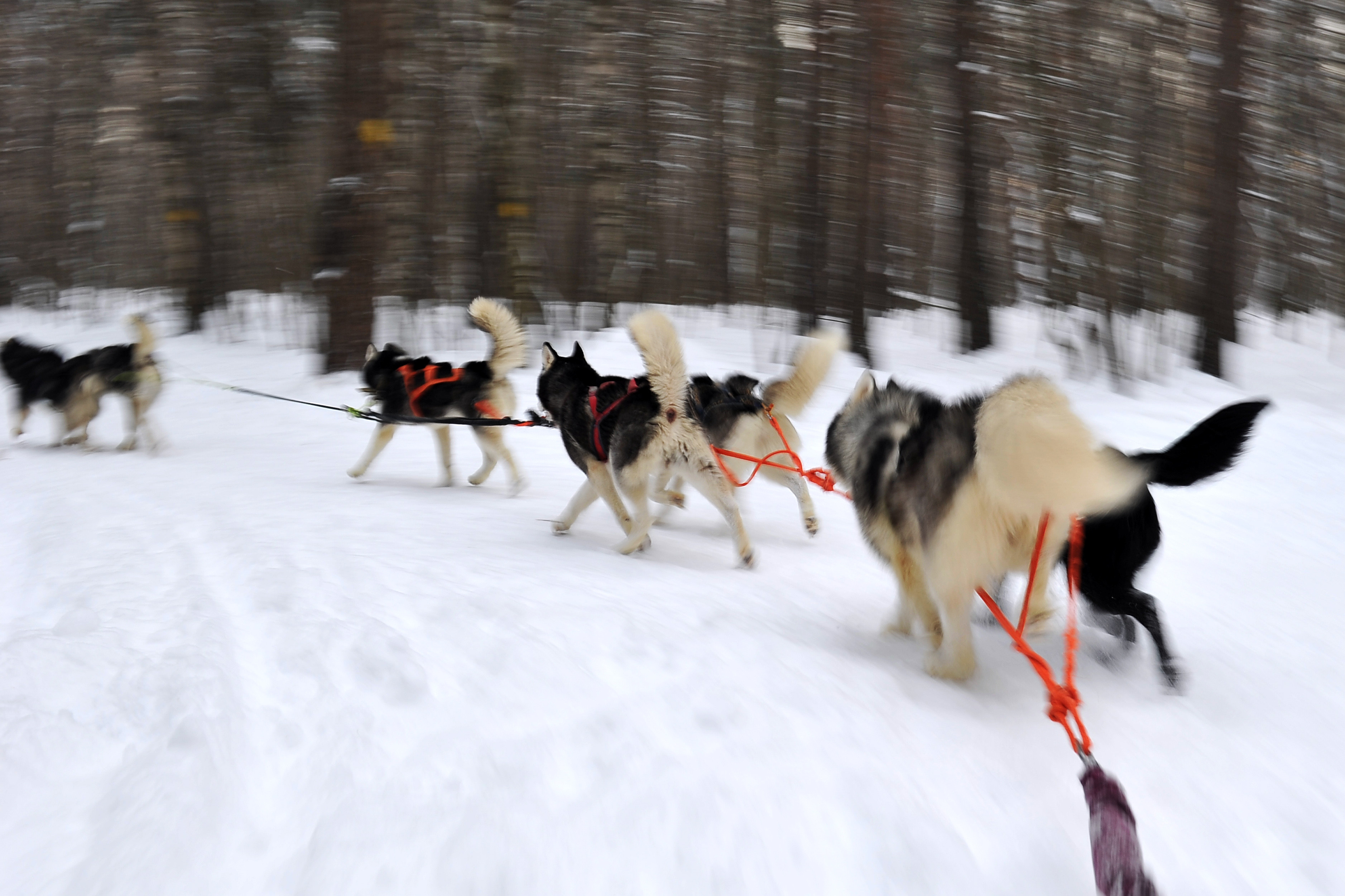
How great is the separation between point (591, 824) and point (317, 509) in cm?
420

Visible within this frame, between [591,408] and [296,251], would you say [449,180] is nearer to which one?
[296,251]

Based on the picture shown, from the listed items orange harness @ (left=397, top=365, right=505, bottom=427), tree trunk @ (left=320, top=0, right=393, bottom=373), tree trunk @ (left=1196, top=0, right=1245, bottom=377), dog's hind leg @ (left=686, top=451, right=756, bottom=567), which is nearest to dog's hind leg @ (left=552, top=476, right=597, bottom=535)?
dog's hind leg @ (left=686, top=451, right=756, bottom=567)

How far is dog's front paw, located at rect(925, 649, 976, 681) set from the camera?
3098 mm

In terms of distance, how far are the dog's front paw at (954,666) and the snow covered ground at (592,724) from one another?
43 millimetres

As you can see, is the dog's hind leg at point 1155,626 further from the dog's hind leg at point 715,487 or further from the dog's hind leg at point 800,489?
the dog's hind leg at point 800,489

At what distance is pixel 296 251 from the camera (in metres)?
18.7

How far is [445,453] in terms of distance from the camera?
23.2 ft

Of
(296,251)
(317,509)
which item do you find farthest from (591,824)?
(296,251)

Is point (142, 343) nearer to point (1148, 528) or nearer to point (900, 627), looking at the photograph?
point (900, 627)

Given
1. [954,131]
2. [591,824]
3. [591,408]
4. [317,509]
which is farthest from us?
[954,131]

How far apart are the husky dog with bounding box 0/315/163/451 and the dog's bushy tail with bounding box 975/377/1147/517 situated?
8.79 m

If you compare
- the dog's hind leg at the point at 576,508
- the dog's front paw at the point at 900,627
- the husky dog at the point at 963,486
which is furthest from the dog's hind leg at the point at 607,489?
the dog's front paw at the point at 900,627

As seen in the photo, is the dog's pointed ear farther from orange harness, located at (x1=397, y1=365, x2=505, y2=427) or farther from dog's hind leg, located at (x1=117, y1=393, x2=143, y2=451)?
dog's hind leg, located at (x1=117, y1=393, x2=143, y2=451)

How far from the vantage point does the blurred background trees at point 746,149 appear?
11.4m
